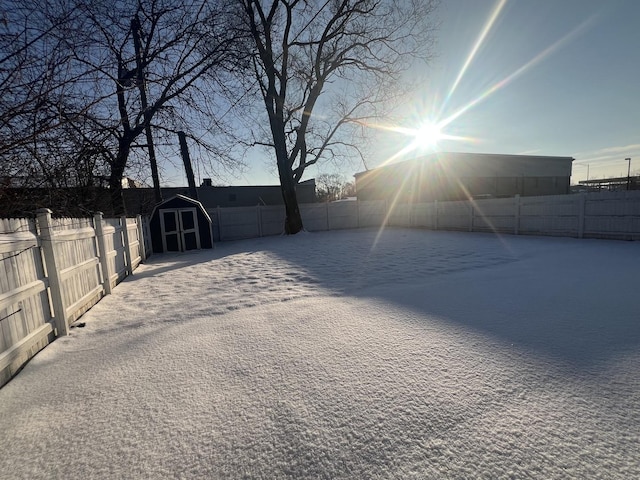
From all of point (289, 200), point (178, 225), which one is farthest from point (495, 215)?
point (178, 225)

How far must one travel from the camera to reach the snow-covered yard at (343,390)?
4.46 ft

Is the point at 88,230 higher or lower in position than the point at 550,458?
higher

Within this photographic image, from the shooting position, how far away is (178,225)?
10.7 m

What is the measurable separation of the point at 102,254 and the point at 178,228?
649cm

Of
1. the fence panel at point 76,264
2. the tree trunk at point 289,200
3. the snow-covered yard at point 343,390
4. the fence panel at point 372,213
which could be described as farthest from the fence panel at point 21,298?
the fence panel at point 372,213

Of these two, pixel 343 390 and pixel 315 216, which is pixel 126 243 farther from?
pixel 315 216

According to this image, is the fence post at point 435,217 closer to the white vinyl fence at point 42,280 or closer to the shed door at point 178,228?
the shed door at point 178,228

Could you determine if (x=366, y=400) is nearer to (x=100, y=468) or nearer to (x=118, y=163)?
(x=100, y=468)

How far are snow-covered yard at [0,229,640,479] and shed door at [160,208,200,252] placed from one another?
7.19 meters

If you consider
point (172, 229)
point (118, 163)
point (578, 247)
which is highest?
point (118, 163)

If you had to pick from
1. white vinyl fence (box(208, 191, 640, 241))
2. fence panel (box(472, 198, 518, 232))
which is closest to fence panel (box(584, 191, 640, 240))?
white vinyl fence (box(208, 191, 640, 241))

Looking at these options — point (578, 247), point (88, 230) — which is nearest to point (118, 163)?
point (88, 230)

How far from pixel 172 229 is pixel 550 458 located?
11513mm

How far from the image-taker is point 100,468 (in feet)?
4.50
